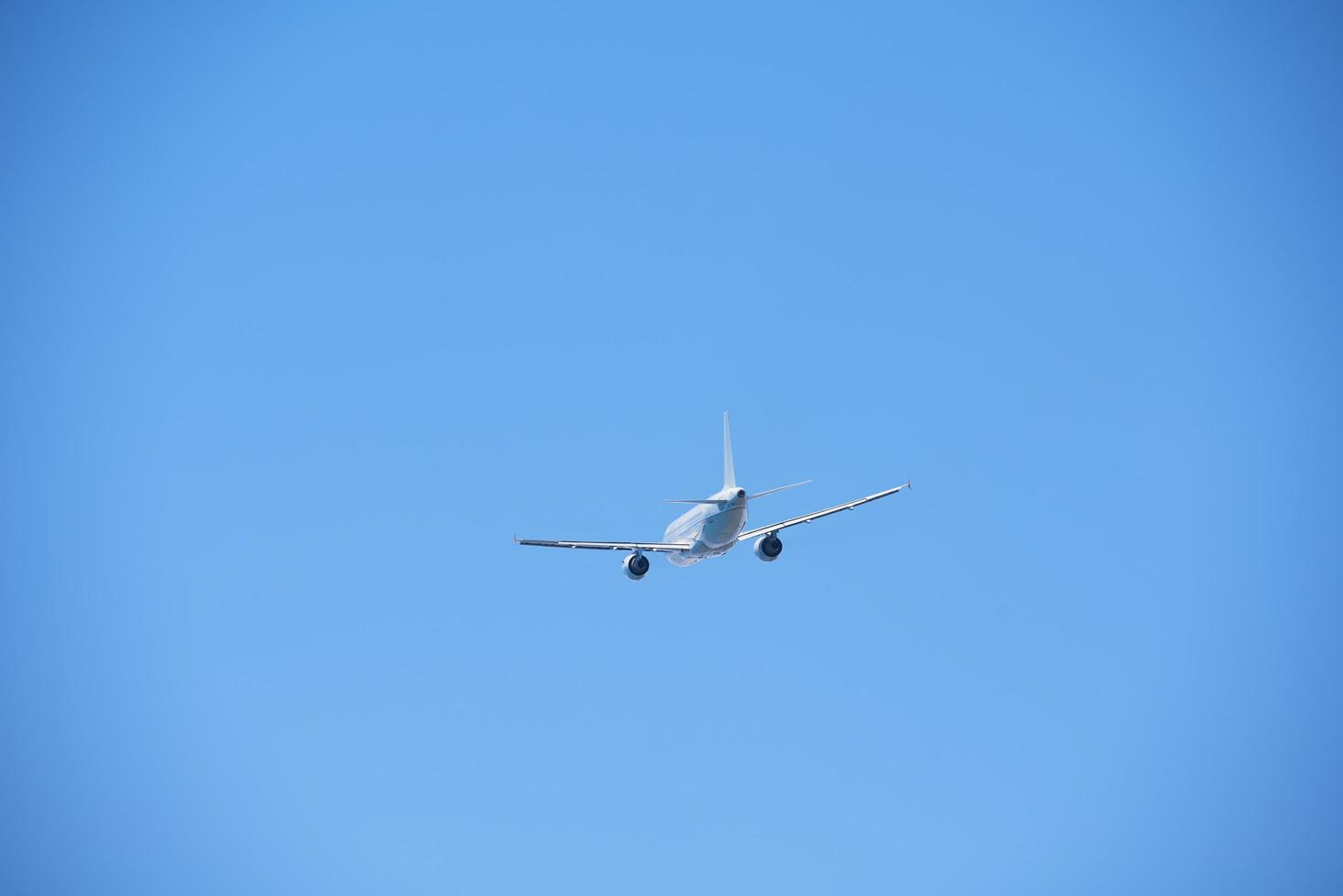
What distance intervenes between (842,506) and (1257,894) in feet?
489

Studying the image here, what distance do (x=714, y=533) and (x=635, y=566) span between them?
25.4ft

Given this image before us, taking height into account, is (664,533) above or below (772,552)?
above

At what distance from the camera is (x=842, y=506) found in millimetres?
76188

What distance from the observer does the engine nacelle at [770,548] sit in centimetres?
7331

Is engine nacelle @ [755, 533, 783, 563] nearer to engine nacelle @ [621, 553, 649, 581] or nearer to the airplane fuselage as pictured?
the airplane fuselage

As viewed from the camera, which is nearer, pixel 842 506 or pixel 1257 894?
pixel 842 506

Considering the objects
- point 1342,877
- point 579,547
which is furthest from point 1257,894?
point 579,547

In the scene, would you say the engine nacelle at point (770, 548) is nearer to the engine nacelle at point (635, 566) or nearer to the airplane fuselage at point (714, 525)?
the airplane fuselage at point (714, 525)

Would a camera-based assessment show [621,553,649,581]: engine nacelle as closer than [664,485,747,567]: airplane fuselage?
No

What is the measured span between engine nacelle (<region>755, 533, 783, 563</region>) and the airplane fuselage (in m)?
1.98

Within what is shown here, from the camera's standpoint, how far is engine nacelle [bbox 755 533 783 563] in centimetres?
7331

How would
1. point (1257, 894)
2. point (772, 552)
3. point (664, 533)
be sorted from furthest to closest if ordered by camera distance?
1. point (1257, 894)
2. point (664, 533)
3. point (772, 552)

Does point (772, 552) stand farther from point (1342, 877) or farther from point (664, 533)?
point (1342, 877)

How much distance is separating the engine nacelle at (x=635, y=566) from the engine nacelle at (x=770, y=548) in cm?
799
